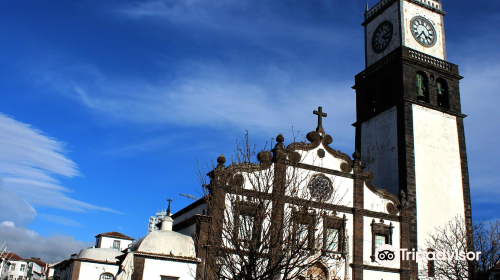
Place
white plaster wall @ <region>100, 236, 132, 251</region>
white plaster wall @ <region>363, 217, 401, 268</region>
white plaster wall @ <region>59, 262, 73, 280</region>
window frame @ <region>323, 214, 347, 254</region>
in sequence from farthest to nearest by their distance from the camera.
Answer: white plaster wall @ <region>100, 236, 132, 251</region> < white plaster wall @ <region>59, 262, 73, 280</region> < white plaster wall @ <region>363, 217, 401, 268</region> < window frame @ <region>323, 214, 347, 254</region>

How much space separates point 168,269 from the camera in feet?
72.0

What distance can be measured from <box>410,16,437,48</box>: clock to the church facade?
83 mm

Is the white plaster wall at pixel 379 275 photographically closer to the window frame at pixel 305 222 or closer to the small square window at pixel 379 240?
the small square window at pixel 379 240

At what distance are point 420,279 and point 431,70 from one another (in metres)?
13.9

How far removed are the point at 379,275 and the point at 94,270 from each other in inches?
643

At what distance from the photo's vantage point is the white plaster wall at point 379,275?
2492 cm

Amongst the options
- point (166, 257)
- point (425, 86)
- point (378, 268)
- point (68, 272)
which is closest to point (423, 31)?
point (425, 86)

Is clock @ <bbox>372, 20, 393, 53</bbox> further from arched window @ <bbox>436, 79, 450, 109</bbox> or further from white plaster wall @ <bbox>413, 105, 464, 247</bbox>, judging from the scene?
white plaster wall @ <bbox>413, 105, 464, 247</bbox>

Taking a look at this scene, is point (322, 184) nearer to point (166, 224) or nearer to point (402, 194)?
point (402, 194)

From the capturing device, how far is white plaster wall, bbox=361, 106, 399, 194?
→ 29986mm

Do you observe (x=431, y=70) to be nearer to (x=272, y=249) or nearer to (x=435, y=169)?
(x=435, y=169)

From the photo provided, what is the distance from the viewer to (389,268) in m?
25.6

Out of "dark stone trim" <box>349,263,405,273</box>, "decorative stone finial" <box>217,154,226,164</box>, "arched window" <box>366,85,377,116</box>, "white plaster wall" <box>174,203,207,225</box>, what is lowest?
"dark stone trim" <box>349,263,405,273</box>

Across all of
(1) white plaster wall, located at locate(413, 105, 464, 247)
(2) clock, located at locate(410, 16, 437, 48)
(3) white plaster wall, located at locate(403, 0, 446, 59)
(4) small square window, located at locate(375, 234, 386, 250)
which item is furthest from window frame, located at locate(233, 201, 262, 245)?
(2) clock, located at locate(410, 16, 437, 48)
